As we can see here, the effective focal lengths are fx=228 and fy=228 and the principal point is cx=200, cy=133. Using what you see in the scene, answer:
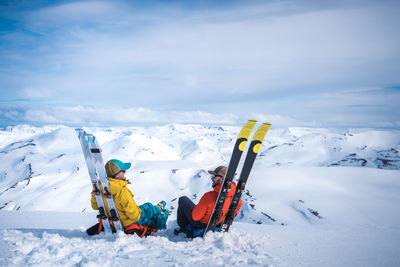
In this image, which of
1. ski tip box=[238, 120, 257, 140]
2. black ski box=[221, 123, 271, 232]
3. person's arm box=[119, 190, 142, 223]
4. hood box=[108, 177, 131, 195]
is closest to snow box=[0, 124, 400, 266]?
person's arm box=[119, 190, 142, 223]

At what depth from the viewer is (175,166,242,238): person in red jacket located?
588 cm

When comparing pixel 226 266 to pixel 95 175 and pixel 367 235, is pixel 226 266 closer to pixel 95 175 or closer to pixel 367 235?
pixel 95 175

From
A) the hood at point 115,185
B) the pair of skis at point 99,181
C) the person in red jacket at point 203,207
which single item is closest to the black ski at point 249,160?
the person in red jacket at point 203,207

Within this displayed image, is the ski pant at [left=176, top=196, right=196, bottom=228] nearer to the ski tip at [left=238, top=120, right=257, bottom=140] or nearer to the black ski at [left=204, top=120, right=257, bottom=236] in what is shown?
the black ski at [left=204, top=120, right=257, bottom=236]

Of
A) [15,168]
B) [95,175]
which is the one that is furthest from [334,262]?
[15,168]

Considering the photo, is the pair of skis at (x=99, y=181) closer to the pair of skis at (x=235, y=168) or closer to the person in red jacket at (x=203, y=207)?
the person in red jacket at (x=203, y=207)

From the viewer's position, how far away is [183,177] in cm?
5812

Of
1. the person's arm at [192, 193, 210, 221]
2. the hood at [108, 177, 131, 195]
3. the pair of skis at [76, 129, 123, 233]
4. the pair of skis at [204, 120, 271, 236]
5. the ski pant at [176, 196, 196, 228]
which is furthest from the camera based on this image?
the ski pant at [176, 196, 196, 228]

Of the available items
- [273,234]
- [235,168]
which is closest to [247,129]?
[235,168]

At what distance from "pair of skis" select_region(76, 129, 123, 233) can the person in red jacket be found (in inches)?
69.0

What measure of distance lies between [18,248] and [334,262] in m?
6.73

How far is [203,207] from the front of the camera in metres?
5.87

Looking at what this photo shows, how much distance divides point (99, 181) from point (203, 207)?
8.78ft

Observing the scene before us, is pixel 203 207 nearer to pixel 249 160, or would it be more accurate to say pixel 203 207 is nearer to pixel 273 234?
pixel 249 160
